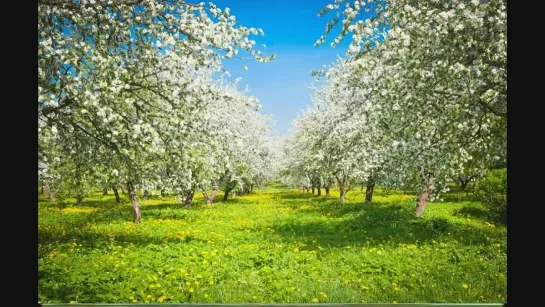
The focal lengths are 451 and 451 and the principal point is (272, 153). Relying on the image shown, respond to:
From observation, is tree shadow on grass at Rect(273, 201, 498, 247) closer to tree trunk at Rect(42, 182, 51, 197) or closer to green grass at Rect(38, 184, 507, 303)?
green grass at Rect(38, 184, 507, 303)

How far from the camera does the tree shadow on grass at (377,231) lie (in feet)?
35.4

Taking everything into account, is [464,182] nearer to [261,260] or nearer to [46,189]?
[261,260]

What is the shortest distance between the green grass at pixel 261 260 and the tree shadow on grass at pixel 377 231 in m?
0.03

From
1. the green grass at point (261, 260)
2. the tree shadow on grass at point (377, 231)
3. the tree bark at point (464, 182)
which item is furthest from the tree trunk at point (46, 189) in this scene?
the tree bark at point (464, 182)

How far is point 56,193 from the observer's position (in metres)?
8.39

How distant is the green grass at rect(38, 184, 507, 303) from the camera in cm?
691

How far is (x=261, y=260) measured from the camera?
845 centimetres

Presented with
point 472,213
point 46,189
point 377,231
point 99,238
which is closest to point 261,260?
point 46,189

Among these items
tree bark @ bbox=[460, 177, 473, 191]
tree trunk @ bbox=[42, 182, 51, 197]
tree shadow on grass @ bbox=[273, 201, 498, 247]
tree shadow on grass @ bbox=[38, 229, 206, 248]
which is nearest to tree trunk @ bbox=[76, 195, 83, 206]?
tree shadow on grass @ bbox=[38, 229, 206, 248]

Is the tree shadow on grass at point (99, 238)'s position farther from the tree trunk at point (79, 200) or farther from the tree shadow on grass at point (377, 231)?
the tree shadow on grass at point (377, 231)
